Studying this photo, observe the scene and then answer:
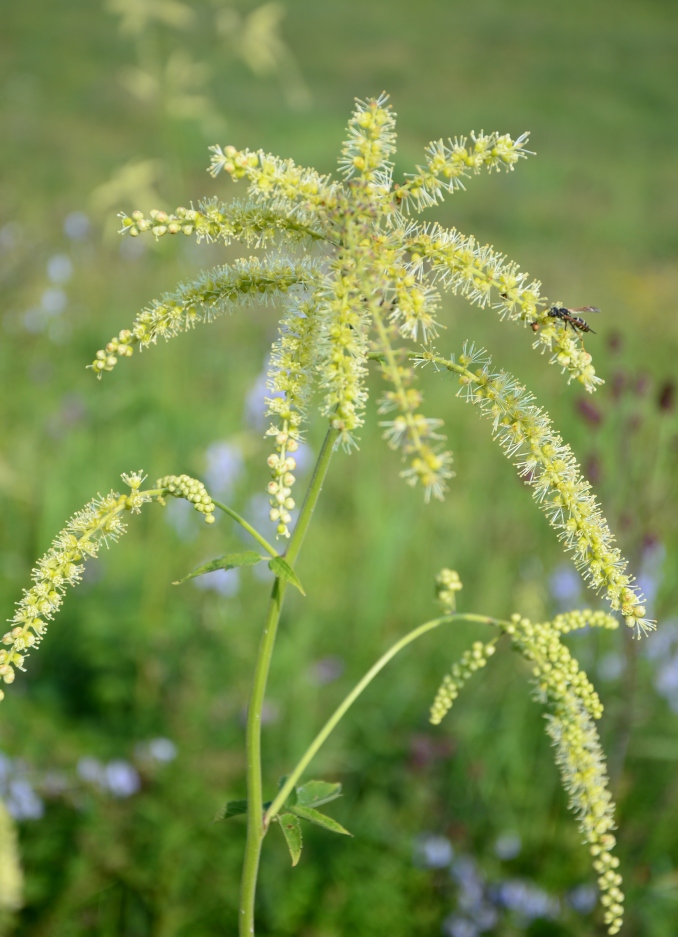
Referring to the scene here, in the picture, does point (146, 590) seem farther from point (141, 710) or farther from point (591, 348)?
point (591, 348)

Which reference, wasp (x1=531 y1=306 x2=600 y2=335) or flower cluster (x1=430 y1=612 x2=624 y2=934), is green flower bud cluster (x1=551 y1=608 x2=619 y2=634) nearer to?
flower cluster (x1=430 y1=612 x2=624 y2=934)

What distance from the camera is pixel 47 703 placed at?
3459mm

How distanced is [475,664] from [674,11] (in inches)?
1162

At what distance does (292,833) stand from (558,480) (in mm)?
650

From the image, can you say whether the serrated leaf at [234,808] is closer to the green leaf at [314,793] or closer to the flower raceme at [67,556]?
the green leaf at [314,793]

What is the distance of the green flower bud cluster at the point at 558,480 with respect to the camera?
3.81 feet

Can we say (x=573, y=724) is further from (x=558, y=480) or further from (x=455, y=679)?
(x=558, y=480)

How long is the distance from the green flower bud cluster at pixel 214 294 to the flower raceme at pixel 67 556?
0.63 ft

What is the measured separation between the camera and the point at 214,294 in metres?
1.25

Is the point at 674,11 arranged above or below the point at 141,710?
above

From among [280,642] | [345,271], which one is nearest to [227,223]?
[345,271]

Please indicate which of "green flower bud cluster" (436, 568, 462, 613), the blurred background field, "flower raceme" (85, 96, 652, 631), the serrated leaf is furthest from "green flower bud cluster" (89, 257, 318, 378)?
the blurred background field

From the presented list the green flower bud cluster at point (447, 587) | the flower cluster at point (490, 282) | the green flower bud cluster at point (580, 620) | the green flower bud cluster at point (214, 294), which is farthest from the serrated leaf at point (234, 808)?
the flower cluster at point (490, 282)

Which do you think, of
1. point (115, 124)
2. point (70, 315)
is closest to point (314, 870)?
point (70, 315)
